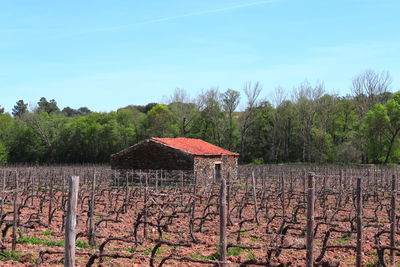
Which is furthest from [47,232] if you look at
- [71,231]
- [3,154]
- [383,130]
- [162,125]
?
[3,154]

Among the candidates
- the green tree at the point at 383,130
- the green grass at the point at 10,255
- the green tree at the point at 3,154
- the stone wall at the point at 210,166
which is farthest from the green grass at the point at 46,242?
the green tree at the point at 3,154

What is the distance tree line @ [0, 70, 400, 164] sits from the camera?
57656 mm

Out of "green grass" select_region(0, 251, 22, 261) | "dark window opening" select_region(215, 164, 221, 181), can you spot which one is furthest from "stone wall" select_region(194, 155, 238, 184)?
"green grass" select_region(0, 251, 22, 261)

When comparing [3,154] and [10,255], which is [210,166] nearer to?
[10,255]

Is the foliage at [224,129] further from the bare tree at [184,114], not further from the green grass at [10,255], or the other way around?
the green grass at [10,255]

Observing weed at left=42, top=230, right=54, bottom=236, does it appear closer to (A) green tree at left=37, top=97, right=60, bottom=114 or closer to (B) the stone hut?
(B) the stone hut

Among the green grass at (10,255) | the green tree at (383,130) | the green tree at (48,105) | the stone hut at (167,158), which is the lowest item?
the green grass at (10,255)

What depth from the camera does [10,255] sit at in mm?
9953

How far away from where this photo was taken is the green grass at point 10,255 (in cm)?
972

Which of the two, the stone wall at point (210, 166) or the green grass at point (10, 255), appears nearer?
the green grass at point (10, 255)

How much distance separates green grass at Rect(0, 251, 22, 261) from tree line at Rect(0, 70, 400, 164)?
45.3 meters

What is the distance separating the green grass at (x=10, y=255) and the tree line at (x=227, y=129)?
149ft

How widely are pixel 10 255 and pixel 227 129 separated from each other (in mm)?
53171

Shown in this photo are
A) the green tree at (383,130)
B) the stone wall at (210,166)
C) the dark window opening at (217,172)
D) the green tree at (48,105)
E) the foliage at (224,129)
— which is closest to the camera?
the stone wall at (210,166)
